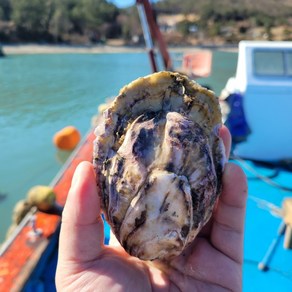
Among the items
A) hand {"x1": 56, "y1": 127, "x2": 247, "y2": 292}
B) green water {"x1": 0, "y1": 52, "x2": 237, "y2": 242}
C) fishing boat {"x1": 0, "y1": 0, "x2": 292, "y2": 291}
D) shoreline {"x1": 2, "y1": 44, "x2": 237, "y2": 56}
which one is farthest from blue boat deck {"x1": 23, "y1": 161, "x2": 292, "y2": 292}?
shoreline {"x1": 2, "y1": 44, "x2": 237, "y2": 56}

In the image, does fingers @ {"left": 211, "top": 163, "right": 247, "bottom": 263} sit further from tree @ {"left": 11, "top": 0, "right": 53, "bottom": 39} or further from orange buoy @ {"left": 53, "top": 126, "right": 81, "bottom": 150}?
tree @ {"left": 11, "top": 0, "right": 53, "bottom": 39}

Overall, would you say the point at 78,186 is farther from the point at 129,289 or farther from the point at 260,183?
the point at 260,183

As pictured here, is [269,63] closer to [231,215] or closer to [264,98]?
[264,98]

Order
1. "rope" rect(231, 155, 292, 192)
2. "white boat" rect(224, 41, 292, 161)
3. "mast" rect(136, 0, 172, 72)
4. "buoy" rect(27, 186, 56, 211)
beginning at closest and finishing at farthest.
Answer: "buoy" rect(27, 186, 56, 211), "rope" rect(231, 155, 292, 192), "white boat" rect(224, 41, 292, 161), "mast" rect(136, 0, 172, 72)

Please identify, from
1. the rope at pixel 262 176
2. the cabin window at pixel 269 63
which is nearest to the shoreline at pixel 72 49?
the cabin window at pixel 269 63

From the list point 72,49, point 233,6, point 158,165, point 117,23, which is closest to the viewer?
point 158,165

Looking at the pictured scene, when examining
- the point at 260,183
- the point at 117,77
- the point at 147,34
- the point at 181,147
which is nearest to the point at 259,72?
the point at 260,183

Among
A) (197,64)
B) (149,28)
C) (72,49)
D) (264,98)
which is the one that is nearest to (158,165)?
(264,98)
